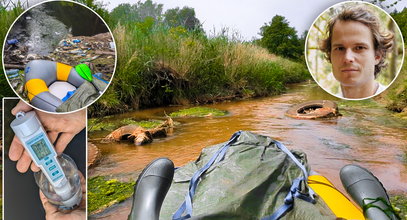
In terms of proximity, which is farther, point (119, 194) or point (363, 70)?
point (119, 194)

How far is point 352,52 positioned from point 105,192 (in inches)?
58.8

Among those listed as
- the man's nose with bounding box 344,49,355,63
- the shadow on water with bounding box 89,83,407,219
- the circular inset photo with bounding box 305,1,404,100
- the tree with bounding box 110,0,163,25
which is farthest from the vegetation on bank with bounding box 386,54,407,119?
the man's nose with bounding box 344,49,355,63

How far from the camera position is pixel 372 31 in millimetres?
1297

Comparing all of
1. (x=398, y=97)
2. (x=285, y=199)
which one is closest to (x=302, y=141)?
(x=285, y=199)

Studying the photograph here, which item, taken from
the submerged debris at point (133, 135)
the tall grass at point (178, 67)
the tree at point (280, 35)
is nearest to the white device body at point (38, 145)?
the submerged debris at point (133, 135)

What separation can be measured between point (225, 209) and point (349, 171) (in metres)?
0.53

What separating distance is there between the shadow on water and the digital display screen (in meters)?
0.77

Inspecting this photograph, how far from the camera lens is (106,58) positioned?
4.18 ft

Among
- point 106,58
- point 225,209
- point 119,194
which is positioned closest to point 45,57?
point 106,58

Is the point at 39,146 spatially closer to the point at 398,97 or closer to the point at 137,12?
the point at 137,12

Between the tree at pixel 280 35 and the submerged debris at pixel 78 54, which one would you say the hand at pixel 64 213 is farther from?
the tree at pixel 280 35

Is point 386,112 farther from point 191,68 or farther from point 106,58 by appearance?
point 106,58

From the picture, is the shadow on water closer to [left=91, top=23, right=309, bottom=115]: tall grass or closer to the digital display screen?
[left=91, top=23, right=309, bottom=115]: tall grass

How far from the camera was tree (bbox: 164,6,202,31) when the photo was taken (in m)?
5.54
